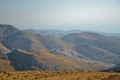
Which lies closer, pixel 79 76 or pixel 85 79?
pixel 85 79

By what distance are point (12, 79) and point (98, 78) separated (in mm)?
10340

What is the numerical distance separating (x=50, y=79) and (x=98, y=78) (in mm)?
5693

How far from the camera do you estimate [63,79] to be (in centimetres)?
2877

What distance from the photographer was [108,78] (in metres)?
28.5

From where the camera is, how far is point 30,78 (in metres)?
30.1

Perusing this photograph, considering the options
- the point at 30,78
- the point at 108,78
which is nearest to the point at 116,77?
the point at 108,78

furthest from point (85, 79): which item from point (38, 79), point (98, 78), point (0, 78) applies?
point (0, 78)

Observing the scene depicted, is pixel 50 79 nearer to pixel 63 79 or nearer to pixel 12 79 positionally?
pixel 63 79

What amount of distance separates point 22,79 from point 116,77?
11.1 m

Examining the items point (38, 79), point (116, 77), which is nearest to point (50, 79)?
point (38, 79)

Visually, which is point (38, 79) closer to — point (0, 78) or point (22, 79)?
point (22, 79)

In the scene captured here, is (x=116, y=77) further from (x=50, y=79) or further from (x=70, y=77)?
(x=50, y=79)

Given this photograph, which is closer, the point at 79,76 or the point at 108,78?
the point at 108,78

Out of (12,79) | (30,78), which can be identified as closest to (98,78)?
(30,78)
